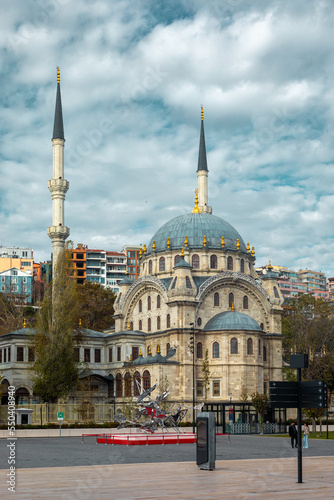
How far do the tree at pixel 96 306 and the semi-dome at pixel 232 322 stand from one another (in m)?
25.5

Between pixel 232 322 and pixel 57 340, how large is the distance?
51.4 feet

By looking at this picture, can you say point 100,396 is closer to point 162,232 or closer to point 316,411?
point 162,232

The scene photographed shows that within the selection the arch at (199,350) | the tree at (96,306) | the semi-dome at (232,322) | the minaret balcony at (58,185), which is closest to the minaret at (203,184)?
the semi-dome at (232,322)

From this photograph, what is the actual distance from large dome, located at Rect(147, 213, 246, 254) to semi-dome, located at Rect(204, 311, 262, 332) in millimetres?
9080

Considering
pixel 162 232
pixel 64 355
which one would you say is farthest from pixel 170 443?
pixel 162 232

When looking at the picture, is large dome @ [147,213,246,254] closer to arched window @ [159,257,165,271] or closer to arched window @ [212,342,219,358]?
arched window @ [159,257,165,271]

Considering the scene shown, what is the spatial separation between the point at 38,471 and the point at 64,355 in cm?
3924

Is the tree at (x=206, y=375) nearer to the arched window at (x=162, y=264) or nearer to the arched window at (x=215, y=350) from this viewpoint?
the arched window at (x=215, y=350)

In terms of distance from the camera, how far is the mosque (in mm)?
63094

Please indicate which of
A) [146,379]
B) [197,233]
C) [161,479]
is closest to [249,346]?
[146,379]

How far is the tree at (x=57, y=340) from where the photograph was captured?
189ft

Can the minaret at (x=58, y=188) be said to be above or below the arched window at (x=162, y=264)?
above

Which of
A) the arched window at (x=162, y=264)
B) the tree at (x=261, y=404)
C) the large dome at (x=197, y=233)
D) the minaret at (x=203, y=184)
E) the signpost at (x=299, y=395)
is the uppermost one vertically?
the minaret at (x=203, y=184)

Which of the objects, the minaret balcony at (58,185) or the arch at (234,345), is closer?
the arch at (234,345)
